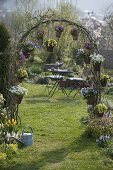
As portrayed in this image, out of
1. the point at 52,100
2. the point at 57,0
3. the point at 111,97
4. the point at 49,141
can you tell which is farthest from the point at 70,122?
the point at 57,0

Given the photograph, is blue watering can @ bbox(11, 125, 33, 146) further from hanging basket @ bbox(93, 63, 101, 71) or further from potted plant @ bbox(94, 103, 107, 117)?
hanging basket @ bbox(93, 63, 101, 71)

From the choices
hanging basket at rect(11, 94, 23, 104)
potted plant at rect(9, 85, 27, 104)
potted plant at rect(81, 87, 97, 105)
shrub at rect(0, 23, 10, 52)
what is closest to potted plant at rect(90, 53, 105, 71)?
potted plant at rect(81, 87, 97, 105)

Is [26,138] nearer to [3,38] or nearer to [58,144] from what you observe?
[58,144]

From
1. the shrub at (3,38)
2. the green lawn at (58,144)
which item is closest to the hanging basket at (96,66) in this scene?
the green lawn at (58,144)

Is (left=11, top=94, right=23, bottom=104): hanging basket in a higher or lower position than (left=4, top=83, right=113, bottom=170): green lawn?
higher

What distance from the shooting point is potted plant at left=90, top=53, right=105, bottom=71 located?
25.4ft

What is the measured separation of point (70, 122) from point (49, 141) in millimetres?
1654

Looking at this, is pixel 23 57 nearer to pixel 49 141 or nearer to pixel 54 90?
pixel 49 141

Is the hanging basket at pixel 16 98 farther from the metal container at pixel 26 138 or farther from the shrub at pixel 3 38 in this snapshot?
the shrub at pixel 3 38

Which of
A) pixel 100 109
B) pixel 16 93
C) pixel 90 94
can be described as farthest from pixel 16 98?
pixel 100 109

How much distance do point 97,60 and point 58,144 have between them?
1786 mm

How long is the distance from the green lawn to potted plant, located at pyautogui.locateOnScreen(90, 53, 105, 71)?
128cm

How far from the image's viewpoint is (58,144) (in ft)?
23.3

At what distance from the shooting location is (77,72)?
18828 millimetres
